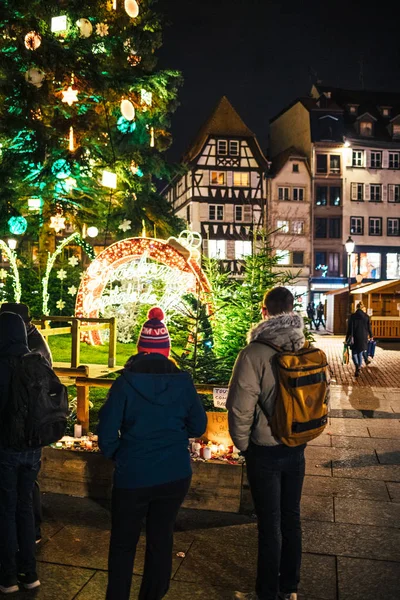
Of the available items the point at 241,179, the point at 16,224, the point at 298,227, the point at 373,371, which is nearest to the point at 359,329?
the point at 373,371

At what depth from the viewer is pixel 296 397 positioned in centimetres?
370

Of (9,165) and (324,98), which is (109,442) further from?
(324,98)

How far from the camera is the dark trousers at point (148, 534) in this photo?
337 cm

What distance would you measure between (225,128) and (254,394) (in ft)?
156

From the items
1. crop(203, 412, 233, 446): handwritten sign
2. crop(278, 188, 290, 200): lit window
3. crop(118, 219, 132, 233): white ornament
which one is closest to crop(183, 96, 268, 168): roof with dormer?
crop(278, 188, 290, 200): lit window

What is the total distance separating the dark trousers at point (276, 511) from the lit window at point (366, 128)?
54045 mm

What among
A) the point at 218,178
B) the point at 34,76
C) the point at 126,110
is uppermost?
the point at 218,178

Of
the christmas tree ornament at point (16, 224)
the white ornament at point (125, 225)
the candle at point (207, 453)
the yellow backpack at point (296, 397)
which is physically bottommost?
the candle at point (207, 453)

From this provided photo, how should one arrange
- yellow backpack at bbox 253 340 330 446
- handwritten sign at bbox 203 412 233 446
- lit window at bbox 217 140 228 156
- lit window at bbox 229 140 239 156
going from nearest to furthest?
yellow backpack at bbox 253 340 330 446
handwritten sign at bbox 203 412 233 446
lit window at bbox 217 140 228 156
lit window at bbox 229 140 239 156

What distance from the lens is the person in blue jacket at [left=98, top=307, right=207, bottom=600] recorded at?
337cm

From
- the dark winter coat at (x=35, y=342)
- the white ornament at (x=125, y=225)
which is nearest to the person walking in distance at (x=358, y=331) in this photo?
the white ornament at (x=125, y=225)

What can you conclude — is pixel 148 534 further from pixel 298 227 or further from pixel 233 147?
pixel 298 227

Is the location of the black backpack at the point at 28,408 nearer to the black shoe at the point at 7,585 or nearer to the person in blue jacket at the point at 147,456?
the person in blue jacket at the point at 147,456

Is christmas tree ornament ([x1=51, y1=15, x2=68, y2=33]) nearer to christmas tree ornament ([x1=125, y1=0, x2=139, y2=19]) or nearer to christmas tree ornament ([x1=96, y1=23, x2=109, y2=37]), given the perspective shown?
christmas tree ornament ([x1=125, y1=0, x2=139, y2=19])
